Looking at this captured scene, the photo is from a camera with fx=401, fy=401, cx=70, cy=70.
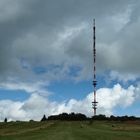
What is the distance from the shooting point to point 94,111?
438 ft

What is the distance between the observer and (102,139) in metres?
55.8

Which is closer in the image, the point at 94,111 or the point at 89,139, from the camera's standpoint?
the point at 89,139

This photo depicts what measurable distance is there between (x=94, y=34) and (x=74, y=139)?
86029 mm

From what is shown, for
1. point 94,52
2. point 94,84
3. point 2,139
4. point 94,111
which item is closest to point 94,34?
point 94,52

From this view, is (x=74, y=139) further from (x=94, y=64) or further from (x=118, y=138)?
(x=94, y=64)

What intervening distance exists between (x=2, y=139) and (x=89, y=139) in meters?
14.3

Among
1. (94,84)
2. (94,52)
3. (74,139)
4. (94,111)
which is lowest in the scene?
(74,139)

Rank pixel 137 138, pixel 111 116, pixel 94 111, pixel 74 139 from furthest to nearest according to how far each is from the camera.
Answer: pixel 111 116
pixel 94 111
pixel 137 138
pixel 74 139

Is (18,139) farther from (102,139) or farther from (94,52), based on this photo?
(94,52)

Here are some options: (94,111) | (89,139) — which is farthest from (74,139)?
(94,111)

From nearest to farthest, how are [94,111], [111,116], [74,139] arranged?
[74,139]
[94,111]
[111,116]

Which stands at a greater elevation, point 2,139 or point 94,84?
point 94,84

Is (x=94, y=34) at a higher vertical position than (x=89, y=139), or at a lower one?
higher

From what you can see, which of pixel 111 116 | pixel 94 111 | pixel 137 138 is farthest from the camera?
pixel 111 116
